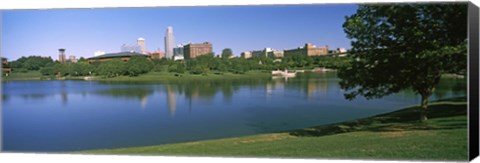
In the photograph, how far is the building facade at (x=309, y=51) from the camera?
10320mm

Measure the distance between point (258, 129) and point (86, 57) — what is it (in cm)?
341

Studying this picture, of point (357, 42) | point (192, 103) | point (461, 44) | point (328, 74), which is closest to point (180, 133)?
point (192, 103)

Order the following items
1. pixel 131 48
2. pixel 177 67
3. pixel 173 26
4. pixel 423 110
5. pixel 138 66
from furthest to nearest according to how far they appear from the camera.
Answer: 1. pixel 138 66
2. pixel 177 67
3. pixel 131 48
4. pixel 173 26
5. pixel 423 110

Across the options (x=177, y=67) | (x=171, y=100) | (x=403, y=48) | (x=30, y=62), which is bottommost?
(x=171, y=100)

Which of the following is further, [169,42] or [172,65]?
[172,65]

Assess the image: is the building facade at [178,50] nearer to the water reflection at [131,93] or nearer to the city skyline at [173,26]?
the city skyline at [173,26]

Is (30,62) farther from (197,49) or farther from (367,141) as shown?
(367,141)

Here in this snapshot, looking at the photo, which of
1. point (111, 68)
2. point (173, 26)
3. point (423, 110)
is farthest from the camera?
point (111, 68)

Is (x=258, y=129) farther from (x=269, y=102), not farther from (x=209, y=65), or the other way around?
(x=209, y=65)

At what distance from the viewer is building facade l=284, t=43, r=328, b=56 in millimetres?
10320

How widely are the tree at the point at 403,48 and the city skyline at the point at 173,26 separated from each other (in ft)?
1.11

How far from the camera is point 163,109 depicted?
34.9 feet

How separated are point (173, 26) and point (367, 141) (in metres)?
3.83

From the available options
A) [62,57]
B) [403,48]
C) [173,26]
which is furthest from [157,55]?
[403,48]
